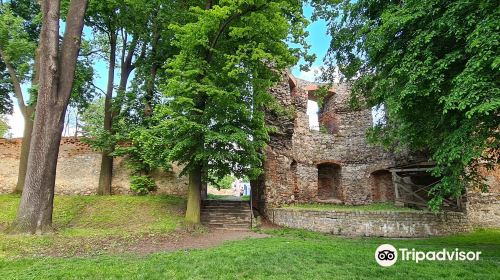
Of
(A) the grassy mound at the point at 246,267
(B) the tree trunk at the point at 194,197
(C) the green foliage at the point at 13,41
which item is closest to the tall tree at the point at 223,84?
(B) the tree trunk at the point at 194,197

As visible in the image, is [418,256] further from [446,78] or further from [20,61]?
[20,61]

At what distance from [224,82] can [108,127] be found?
6.09 metres

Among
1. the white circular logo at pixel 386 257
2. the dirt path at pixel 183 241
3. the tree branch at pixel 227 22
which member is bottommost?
the dirt path at pixel 183 241

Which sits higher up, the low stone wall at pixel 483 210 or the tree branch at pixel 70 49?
the tree branch at pixel 70 49

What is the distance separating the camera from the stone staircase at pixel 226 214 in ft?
33.0

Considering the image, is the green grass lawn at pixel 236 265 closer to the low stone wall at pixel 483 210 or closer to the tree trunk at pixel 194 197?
the tree trunk at pixel 194 197

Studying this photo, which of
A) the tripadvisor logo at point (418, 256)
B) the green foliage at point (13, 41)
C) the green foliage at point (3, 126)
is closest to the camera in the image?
the tripadvisor logo at point (418, 256)

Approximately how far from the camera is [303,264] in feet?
16.2

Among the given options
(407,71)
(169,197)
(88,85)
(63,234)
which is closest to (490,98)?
(407,71)

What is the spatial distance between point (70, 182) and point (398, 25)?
1301 cm

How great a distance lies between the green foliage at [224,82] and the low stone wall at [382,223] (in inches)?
122

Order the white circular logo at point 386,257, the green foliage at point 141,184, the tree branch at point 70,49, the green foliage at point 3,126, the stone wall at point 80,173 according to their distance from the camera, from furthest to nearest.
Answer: the green foliage at point 3,126 < the stone wall at point 80,173 < the green foliage at point 141,184 < the tree branch at point 70,49 < the white circular logo at point 386,257

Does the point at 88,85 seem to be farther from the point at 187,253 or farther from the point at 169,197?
the point at 187,253

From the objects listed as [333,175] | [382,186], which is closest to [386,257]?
[382,186]
